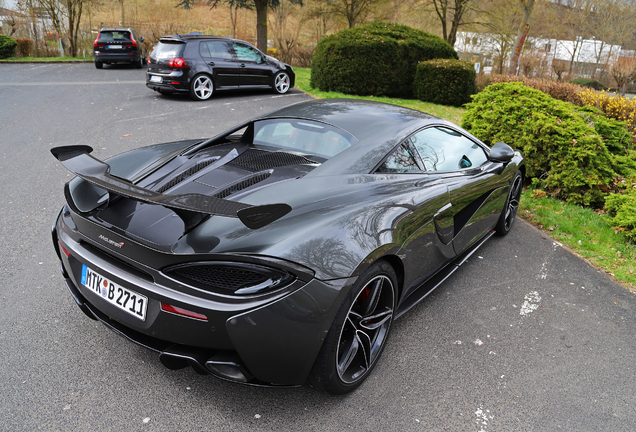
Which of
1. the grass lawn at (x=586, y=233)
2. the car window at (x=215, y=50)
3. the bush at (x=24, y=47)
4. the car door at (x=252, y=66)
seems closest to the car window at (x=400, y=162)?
the grass lawn at (x=586, y=233)

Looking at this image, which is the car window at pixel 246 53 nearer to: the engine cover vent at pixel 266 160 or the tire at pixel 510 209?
the tire at pixel 510 209

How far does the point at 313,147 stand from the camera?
2.98 meters

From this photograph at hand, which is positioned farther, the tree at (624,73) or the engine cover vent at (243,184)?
the tree at (624,73)

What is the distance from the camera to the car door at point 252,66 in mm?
11875

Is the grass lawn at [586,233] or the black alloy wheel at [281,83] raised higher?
the black alloy wheel at [281,83]

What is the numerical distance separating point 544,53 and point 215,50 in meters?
33.7

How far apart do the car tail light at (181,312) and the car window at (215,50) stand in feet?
34.0

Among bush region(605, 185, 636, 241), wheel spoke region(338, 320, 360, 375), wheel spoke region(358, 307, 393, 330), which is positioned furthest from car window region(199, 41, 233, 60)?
wheel spoke region(338, 320, 360, 375)

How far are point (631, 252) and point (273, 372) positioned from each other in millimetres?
4413

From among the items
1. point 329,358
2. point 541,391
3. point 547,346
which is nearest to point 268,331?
point 329,358

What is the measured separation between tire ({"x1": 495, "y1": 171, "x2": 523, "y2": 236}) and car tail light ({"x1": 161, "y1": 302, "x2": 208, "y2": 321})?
11.7ft

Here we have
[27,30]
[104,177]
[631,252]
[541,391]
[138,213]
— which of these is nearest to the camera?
[104,177]

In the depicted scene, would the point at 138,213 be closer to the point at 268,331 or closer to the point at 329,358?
the point at 268,331

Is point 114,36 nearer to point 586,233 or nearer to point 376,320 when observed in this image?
point 586,233
